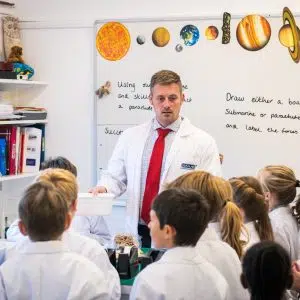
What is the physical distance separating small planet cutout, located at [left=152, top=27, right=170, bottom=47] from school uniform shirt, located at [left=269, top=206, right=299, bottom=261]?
158cm

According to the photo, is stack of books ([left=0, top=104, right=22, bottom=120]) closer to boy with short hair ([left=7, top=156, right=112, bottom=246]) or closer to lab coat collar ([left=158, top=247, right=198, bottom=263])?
boy with short hair ([left=7, top=156, right=112, bottom=246])

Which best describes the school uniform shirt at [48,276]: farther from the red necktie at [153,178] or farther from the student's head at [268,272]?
the red necktie at [153,178]

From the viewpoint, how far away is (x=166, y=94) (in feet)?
8.81

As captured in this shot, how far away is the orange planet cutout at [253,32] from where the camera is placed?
3178mm

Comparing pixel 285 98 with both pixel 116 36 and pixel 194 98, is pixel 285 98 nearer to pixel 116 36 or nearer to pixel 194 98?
pixel 194 98

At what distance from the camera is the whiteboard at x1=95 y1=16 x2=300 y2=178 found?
3.19m

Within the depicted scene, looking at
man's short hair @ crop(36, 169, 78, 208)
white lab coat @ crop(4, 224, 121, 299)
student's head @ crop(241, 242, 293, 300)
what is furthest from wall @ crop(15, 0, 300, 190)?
student's head @ crop(241, 242, 293, 300)

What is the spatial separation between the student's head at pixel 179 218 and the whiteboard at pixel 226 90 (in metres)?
1.74

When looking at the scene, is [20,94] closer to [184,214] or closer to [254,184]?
[254,184]

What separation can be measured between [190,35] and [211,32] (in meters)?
0.15

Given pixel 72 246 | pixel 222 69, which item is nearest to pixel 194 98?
pixel 222 69

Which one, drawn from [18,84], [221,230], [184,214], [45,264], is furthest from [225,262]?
[18,84]

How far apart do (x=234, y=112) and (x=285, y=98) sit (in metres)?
0.35

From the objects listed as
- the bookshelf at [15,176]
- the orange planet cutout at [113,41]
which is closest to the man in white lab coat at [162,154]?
the orange planet cutout at [113,41]
